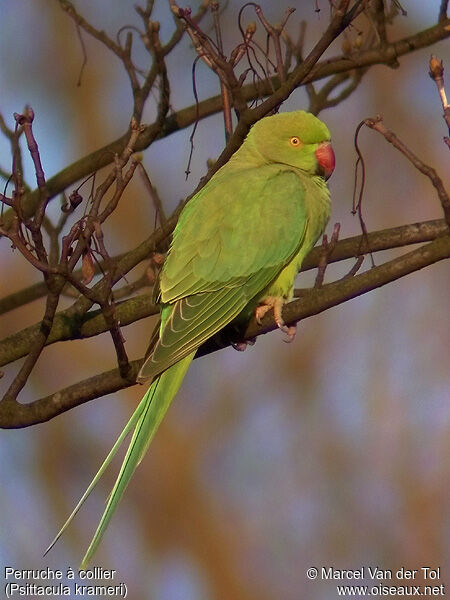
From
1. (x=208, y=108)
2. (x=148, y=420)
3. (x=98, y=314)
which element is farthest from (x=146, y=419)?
(x=208, y=108)

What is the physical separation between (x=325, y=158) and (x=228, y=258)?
726 mm

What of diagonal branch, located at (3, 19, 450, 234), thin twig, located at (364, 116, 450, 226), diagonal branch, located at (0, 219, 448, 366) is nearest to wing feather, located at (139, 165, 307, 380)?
diagonal branch, located at (0, 219, 448, 366)

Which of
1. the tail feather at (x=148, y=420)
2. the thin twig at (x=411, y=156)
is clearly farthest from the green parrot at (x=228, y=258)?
the thin twig at (x=411, y=156)

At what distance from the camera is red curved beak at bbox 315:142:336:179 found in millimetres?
4008

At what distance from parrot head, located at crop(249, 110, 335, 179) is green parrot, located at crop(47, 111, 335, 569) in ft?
0.35

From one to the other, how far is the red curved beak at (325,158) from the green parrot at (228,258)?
0.41 feet

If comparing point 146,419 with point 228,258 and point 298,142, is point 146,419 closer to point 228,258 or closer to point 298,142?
point 228,258

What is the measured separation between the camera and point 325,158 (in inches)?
158

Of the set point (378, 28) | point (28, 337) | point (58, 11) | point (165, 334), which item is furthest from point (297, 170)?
point (58, 11)

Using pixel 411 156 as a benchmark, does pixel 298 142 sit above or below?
above

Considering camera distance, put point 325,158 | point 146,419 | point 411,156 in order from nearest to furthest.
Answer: point 411,156, point 146,419, point 325,158

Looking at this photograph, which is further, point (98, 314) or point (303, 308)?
point (98, 314)

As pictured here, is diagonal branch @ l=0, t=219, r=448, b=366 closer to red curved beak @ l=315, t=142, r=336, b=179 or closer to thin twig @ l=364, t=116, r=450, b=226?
red curved beak @ l=315, t=142, r=336, b=179

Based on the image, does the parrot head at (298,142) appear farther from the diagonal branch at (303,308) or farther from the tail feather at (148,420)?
the tail feather at (148,420)
